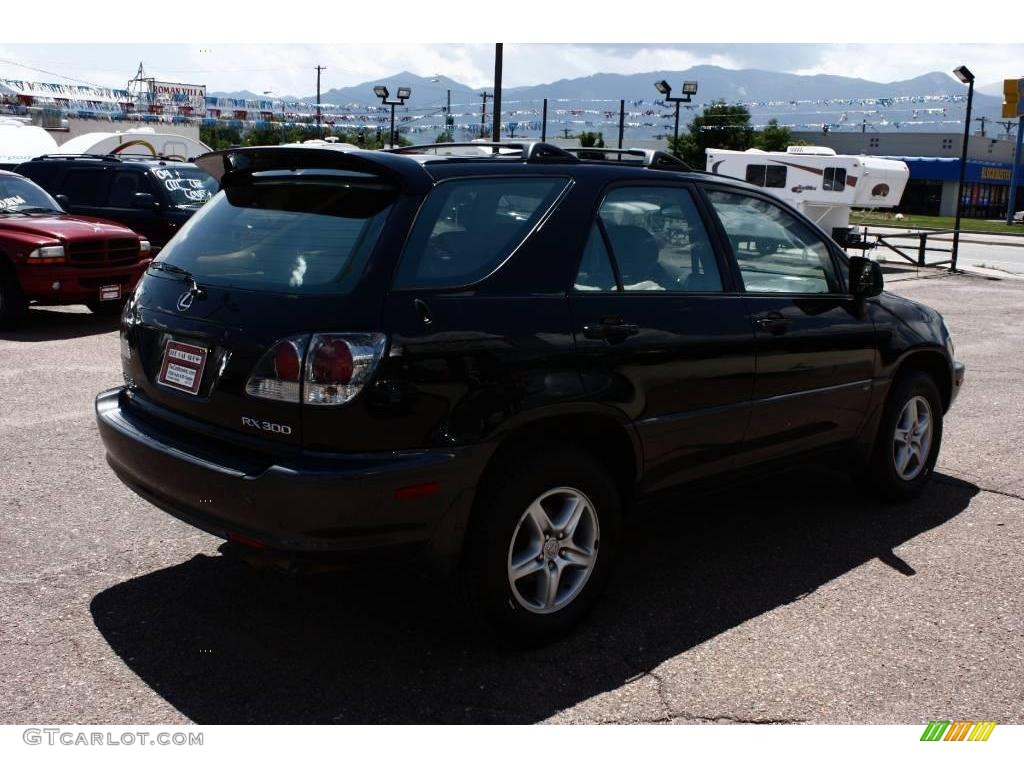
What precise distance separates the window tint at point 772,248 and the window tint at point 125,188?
36.2 ft

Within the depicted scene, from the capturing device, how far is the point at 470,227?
3.69 m

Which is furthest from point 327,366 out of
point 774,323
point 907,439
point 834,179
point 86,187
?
point 834,179

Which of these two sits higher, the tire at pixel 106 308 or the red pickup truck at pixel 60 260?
the red pickup truck at pixel 60 260

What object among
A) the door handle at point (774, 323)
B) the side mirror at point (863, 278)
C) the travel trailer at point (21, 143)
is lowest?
the door handle at point (774, 323)

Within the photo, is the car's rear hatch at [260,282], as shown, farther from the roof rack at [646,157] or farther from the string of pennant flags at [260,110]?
the string of pennant flags at [260,110]

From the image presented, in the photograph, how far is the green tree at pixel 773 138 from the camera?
65.2 meters

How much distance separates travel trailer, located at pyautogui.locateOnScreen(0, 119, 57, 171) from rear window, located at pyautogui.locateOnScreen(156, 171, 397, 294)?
72.2 ft

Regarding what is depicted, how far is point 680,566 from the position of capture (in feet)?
15.5

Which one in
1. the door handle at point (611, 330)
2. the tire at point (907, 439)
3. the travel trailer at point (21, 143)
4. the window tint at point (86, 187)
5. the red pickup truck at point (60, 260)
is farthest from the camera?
the travel trailer at point (21, 143)

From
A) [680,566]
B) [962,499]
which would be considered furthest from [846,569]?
[962,499]

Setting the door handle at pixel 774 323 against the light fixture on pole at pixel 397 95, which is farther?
the light fixture on pole at pixel 397 95

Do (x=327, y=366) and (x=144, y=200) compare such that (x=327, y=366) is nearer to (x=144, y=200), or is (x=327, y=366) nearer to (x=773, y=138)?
(x=144, y=200)

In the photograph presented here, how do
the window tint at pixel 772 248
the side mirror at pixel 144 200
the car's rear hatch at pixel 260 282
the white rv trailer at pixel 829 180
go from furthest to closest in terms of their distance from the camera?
the white rv trailer at pixel 829 180 < the side mirror at pixel 144 200 < the window tint at pixel 772 248 < the car's rear hatch at pixel 260 282

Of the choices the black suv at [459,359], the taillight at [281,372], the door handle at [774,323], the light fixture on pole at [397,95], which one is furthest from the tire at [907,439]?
the light fixture on pole at [397,95]
